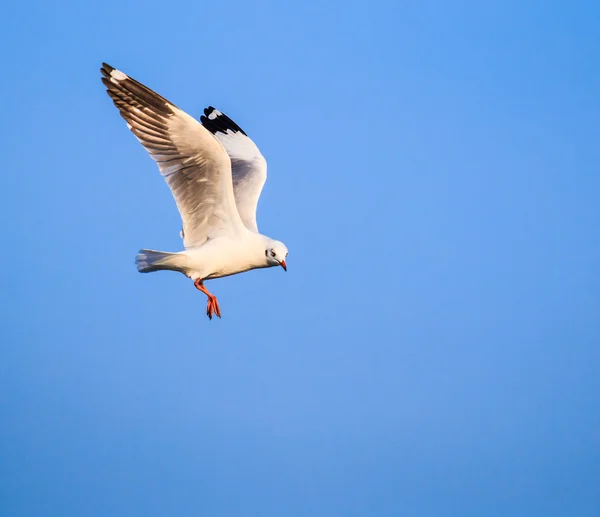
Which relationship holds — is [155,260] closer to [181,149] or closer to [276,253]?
[181,149]

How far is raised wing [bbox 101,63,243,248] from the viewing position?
12477mm

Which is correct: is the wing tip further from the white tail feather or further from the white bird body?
the white tail feather

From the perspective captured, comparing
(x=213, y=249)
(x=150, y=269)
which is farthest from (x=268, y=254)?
(x=150, y=269)

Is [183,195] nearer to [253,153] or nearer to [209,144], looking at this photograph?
[209,144]

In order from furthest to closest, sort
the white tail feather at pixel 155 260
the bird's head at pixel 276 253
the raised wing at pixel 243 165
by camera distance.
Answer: the raised wing at pixel 243 165 → the white tail feather at pixel 155 260 → the bird's head at pixel 276 253

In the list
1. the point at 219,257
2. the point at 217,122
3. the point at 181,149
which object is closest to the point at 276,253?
the point at 219,257

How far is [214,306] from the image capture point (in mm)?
13453

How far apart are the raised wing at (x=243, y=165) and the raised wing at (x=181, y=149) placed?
3.06 ft

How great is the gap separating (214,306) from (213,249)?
2.65ft

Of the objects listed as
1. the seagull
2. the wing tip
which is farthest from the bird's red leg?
the wing tip

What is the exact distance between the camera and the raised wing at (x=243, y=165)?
46.6 ft

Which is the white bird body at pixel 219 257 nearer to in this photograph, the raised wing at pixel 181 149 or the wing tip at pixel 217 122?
the raised wing at pixel 181 149

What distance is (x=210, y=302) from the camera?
1348cm

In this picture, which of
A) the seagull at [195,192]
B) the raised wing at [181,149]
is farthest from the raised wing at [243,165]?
the raised wing at [181,149]
